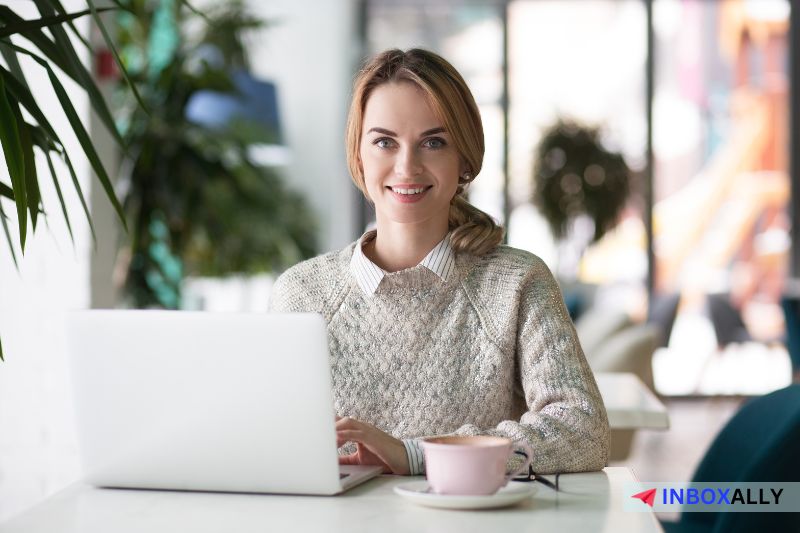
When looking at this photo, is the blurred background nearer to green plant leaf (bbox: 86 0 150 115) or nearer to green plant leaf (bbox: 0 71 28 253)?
green plant leaf (bbox: 86 0 150 115)

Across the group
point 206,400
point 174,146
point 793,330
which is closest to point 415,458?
point 206,400

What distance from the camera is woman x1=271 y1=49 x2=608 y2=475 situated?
65.3 inches

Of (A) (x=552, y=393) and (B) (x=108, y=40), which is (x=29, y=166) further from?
(A) (x=552, y=393)

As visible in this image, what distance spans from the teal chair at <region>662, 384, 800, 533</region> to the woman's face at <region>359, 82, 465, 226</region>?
0.66m

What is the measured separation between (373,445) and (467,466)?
23cm

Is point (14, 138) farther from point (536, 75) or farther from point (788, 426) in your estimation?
point (536, 75)

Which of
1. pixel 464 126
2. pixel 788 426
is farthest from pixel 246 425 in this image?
pixel 788 426

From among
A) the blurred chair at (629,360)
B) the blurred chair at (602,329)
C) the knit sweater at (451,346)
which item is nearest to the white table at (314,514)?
the knit sweater at (451,346)

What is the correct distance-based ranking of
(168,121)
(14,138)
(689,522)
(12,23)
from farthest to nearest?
1. (168,121)
2. (689,522)
3. (12,23)
4. (14,138)

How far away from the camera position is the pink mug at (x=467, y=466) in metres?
1.22

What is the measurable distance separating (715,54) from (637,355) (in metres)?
5.56

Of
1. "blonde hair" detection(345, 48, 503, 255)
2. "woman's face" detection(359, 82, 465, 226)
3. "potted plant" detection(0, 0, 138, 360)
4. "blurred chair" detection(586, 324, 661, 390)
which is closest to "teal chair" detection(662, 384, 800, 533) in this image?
"blonde hair" detection(345, 48, 503, 255)

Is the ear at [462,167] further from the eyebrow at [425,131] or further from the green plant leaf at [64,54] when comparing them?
the green plant leaf at [64,54]

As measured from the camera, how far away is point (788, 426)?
165 cm
